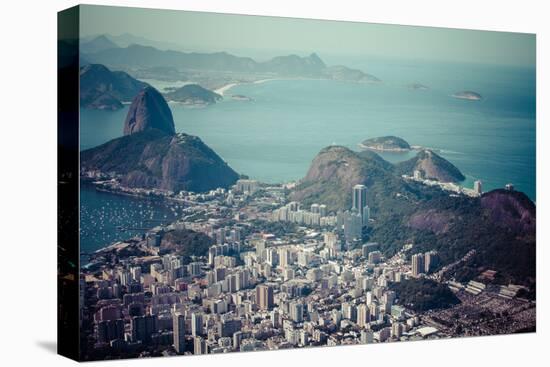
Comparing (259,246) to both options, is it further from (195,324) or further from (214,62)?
(214,62)

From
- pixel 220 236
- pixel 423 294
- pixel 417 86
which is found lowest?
pixel 423 294

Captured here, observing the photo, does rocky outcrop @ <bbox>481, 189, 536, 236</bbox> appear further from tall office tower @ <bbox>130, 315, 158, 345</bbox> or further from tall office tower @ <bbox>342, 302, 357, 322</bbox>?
tall office tower @ <bbox>130, 315, 158, 345</bbox>

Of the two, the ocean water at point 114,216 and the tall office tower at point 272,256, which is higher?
the ocean water at point 114,216

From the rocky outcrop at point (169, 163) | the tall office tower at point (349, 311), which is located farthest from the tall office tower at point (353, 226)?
the rocky outcrop at point (169, 163)

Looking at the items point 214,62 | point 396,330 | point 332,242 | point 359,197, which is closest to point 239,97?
point 214,62

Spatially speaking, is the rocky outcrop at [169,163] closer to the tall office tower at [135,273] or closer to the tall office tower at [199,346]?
the tall office tower at [135,273]

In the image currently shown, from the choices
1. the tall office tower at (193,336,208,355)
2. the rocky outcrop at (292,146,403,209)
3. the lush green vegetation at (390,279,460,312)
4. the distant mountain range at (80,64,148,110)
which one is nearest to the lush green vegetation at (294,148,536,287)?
the rocky outcrop at (292,146,403,209)

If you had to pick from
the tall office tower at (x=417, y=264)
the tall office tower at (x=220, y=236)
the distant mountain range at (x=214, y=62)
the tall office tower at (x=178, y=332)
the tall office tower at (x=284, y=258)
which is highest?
the distant mountain range at (x=214, y=62)

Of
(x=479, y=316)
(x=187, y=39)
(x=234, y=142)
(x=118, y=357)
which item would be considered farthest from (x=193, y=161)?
(x=479, y=316)
